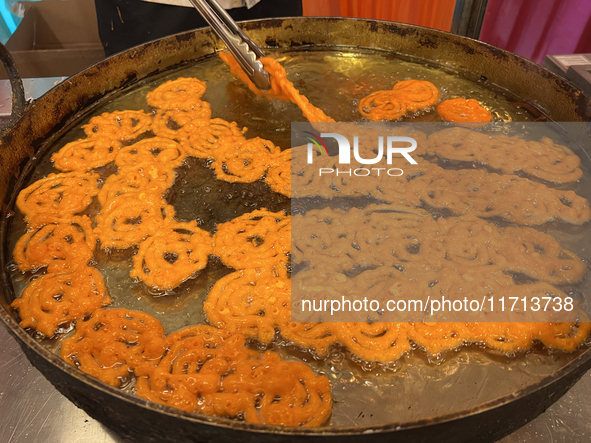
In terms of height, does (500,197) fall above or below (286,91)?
below

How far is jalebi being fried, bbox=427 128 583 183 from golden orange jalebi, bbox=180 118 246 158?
0.88m

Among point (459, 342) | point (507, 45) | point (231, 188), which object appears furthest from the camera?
point (507, 45)

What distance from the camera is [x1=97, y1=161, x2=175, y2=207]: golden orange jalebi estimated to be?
5.89 feet

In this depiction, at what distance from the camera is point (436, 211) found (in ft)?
5.62

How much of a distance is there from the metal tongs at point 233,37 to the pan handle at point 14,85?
748mm

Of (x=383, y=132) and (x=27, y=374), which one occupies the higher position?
(x=383, y=132)

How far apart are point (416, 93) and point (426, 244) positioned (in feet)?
3.14

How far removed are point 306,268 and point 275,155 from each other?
627 mm

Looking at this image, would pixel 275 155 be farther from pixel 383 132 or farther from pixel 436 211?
pixel 436 211

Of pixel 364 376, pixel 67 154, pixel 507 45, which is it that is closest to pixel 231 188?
pixel 67 154

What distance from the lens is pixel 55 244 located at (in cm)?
158

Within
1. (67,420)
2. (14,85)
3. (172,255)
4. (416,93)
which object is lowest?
(67,420)

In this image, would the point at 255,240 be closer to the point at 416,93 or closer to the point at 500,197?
the point at 500,197

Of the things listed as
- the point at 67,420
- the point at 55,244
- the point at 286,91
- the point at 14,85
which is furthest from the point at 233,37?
the point at 67,420
